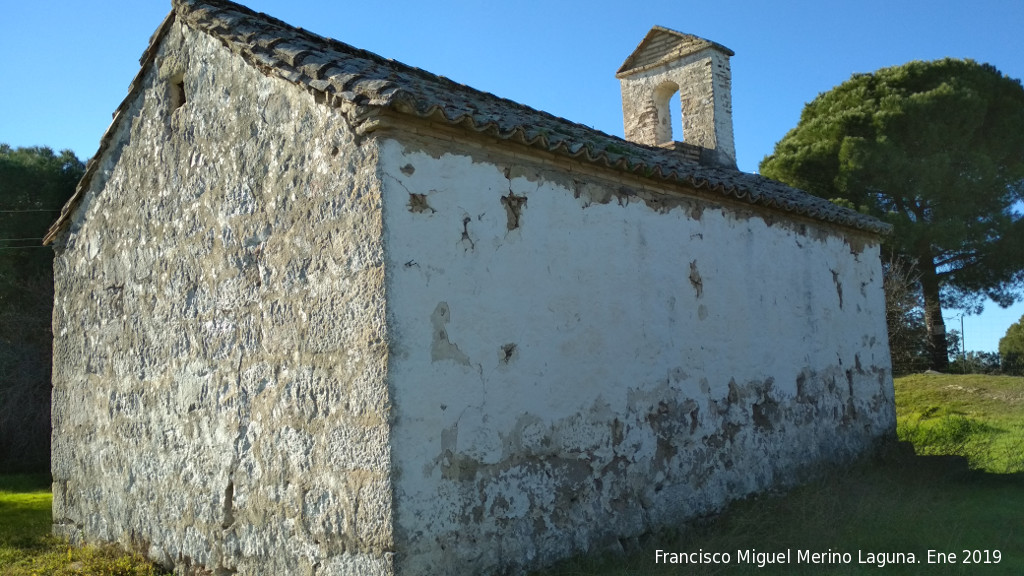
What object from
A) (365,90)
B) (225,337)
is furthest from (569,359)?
(225,337)

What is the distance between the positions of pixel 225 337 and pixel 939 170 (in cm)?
1695

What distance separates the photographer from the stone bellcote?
35.6 ft

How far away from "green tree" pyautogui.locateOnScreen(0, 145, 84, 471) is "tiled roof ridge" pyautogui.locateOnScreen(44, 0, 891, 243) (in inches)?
312

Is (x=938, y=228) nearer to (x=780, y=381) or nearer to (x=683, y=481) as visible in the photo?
(x=780, y=381)

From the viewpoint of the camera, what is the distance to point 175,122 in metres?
6.14

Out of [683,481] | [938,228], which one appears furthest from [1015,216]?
[683,481]

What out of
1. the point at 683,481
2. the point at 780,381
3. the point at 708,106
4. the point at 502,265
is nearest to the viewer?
the point at 502,265

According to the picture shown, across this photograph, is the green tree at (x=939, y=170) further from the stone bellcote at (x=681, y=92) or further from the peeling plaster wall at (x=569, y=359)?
the peeling plaster wall at (x=569, y=359)

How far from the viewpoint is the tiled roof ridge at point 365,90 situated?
4578 millimetres

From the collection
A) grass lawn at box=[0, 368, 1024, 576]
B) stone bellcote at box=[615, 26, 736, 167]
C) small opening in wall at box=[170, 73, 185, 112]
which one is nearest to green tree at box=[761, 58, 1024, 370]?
stone bellcote at box=[615, 26, 736, 167]

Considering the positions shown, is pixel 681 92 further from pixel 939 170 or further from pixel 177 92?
pixel 939 170

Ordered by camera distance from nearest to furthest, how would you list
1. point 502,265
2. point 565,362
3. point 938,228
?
point 502,265, point 565,362, point 938,228

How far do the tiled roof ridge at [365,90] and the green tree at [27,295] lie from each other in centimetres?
794

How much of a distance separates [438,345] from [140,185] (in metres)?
3.37
